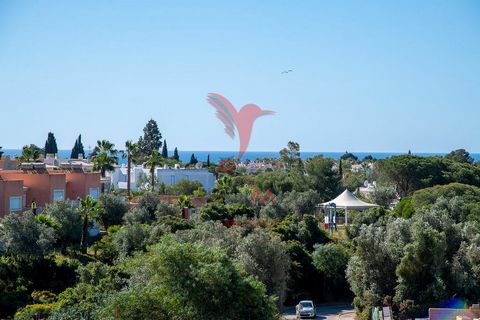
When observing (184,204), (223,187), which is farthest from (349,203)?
(184,204)

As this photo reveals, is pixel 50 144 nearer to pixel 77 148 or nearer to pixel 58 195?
pixel 77 148

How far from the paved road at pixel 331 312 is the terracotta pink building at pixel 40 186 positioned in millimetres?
16346

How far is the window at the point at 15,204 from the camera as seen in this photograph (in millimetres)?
40003

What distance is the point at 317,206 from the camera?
5619 centimetres

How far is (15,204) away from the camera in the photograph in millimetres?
40312

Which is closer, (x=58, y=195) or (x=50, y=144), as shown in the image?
(x=58, y=195)

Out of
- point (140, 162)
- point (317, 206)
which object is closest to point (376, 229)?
point (317, 206)

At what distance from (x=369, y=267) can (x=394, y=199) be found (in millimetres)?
36784

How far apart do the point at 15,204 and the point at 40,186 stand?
2.95 metres

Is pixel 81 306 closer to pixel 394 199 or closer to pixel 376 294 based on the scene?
pixel 376 294

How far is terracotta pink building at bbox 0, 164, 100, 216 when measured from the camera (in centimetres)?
3981

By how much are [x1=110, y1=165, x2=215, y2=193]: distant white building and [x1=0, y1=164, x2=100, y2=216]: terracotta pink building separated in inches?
1003

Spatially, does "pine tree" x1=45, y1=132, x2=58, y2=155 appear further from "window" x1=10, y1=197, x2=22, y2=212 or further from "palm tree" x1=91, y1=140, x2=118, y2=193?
"window" x1=10, y1=197, x2=22, y2=212

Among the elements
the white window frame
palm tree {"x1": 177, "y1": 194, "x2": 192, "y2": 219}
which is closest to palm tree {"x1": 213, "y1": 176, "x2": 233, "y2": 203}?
palm tree {"x1": 177, "y1": 194, "x2": 192, "y2": 219}
